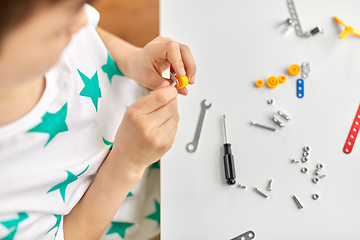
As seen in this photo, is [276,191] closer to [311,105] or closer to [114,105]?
[311,105]

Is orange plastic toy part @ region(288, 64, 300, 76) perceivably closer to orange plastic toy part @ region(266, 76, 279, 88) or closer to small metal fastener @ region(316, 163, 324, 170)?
orange plastic toy part @ region(266, 76, 279, 88)

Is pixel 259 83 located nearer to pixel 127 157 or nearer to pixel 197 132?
pixel 197 132

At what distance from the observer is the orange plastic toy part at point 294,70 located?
1.85 ft

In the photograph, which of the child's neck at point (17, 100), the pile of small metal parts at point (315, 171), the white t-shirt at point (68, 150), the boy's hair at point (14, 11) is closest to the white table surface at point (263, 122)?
the pile of small metal parts at point (315, 171)

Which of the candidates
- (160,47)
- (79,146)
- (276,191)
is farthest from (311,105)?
(79,146)

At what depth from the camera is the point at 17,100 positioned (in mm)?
406

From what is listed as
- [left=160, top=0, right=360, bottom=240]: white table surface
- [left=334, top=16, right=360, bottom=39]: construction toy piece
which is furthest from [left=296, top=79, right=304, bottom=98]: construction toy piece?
[left=334, top=16, right=360, bottom=39]: construction toy piece

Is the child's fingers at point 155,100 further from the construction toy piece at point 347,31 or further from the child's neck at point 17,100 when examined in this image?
the construction toy piece at point 347,31

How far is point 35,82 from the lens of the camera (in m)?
0.44

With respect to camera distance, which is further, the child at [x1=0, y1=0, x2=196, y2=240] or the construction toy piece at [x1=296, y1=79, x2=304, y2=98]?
the construction toy piece at [x1=296, y1=79, x2=304, y2=98]

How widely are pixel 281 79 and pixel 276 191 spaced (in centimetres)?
21

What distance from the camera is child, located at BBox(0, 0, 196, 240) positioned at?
0.40 metres

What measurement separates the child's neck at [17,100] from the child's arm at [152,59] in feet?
0.66

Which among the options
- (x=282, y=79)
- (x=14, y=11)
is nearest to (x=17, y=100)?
(x=14, y=11)
